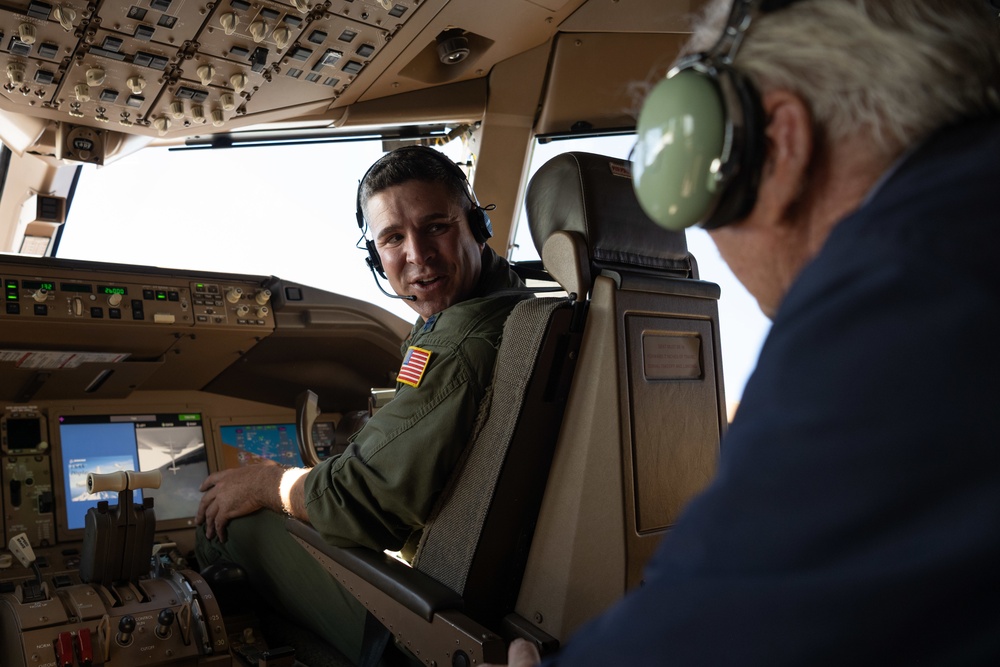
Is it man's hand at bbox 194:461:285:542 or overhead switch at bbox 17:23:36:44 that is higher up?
overhead switch at bbox 17:23:36:44

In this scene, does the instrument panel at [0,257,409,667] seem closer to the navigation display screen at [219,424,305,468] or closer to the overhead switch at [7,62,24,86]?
the navigation display screen at [219,424,305,468]

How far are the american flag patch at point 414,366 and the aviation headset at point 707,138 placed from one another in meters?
0.93

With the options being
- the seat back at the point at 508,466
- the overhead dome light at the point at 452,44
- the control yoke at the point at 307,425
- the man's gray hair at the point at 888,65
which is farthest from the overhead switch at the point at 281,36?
the man's gray hair at the point at 888,65

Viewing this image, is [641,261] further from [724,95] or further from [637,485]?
[724,95]

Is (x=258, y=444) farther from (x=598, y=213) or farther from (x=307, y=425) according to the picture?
(x=598, y=213)

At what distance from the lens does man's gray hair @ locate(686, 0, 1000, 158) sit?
59 cm

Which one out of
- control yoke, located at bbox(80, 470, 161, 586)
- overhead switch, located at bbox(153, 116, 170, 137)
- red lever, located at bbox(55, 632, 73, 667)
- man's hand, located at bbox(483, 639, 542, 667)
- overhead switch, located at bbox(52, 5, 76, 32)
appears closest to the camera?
man's hand, located at bbox(483, 639, 542, 667)

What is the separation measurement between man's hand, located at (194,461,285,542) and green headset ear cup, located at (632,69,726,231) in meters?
1.44

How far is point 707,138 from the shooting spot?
674 mm

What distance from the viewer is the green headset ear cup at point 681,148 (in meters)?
0.67

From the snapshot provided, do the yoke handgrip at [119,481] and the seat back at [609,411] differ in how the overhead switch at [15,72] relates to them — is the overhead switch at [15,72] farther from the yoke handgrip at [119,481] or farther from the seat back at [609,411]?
the seat back at [609,411]

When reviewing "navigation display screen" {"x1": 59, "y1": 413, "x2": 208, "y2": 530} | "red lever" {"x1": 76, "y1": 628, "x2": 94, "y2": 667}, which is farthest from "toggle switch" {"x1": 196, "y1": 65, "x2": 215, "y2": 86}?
"red lever" {"x1": 76, "y1": 628, "x2": 94, "y2": 667}

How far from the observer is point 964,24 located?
620 millimetres

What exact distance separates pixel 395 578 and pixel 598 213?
2.50 feet
